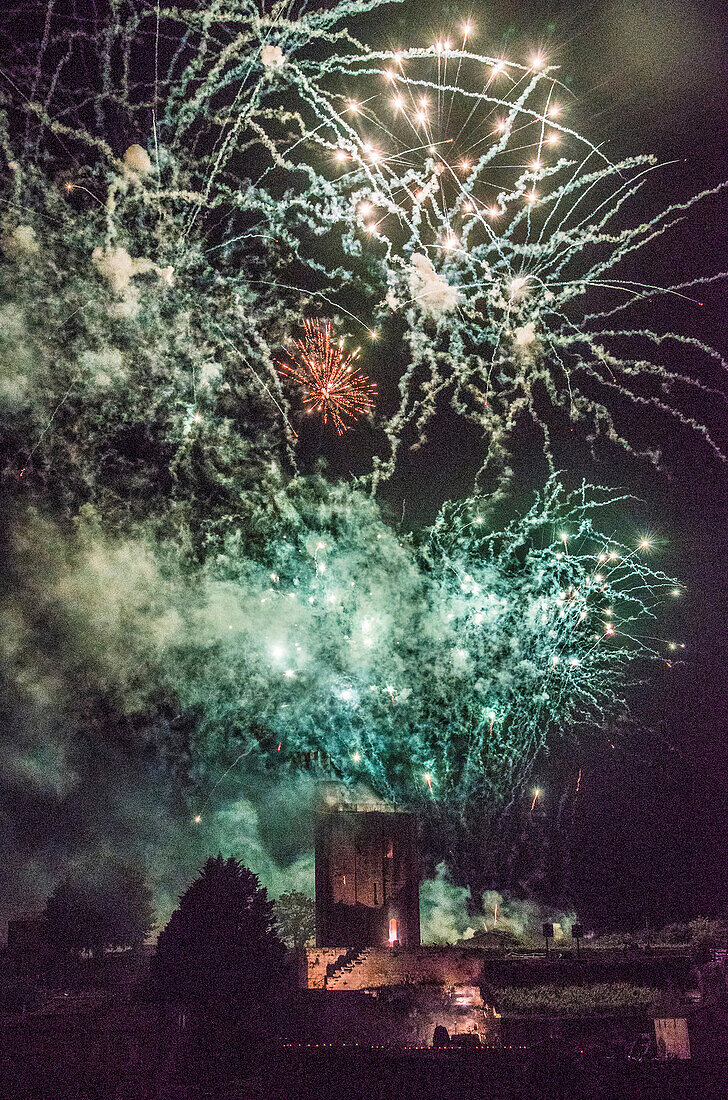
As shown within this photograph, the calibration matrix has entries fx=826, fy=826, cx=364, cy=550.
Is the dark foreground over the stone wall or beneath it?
beneath

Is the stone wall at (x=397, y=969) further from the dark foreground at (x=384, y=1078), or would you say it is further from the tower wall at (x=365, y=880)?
the dark foreground at (x=384, y=1078)

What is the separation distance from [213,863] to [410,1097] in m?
10.4

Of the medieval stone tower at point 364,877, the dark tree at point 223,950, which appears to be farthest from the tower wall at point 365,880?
the dark tree at point 223,950

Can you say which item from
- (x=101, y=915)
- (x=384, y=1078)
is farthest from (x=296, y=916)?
(x=384, y=1078)

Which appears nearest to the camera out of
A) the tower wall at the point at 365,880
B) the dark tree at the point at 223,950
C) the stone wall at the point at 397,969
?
the dark tree at the point at 223,950

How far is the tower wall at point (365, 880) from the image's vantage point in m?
30.7

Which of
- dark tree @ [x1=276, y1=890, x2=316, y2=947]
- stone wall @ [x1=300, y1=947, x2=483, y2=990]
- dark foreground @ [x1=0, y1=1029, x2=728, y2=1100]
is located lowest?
dark foreground @ [x1=0, y1=1029, x2=728, y2=1100]

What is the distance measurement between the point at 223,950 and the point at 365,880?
8.95m

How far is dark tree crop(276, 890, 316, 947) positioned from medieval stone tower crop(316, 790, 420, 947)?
21.2 metres

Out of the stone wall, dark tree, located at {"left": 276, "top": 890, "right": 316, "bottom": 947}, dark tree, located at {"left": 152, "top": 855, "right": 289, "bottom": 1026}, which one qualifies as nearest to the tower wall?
the stone wall

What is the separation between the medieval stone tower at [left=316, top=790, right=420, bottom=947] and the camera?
101 feet

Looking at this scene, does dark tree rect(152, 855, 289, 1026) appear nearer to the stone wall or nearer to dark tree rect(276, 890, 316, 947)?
the stone wall

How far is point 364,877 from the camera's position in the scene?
31266 mm

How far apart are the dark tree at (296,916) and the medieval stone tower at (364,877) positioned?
21.2 metres
